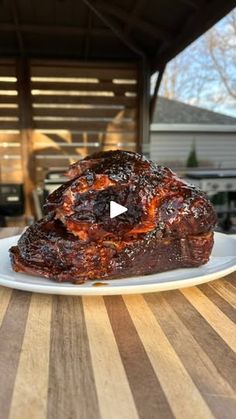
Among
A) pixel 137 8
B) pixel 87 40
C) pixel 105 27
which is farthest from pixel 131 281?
pixel 87 40

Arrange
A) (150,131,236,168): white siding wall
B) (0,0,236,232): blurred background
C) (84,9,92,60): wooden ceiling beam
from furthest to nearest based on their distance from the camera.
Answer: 1. (150,131,236,168): white siding wall
2. (84,9,92,60): wooden ceiling beam
3. (0,0,236,232): blurred background

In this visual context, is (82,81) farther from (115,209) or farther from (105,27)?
(115,209)

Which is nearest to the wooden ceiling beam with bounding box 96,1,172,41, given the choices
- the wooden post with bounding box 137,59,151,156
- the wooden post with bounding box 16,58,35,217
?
the wooden post with bounding box 137,59,151,156

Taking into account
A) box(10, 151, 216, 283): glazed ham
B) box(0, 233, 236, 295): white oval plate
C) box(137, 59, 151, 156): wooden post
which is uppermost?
box(137, 59, 151, 156): wooden post

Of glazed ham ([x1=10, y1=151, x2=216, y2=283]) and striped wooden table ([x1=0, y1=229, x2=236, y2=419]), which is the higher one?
glazed ham ([x1=10, y1=151, x2=216, y2=283])

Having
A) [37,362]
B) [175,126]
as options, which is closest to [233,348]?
[37,362]

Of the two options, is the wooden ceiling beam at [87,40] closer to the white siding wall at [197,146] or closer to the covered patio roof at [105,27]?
the covered patio roof at [105,27]

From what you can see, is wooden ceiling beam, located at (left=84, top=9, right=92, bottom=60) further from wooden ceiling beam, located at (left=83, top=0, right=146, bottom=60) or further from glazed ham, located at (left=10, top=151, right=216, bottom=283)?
→ glazed ham, located at (left=10, top=151, right=216, bottom=283)
